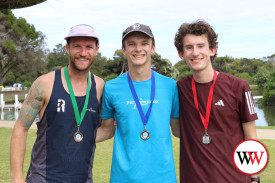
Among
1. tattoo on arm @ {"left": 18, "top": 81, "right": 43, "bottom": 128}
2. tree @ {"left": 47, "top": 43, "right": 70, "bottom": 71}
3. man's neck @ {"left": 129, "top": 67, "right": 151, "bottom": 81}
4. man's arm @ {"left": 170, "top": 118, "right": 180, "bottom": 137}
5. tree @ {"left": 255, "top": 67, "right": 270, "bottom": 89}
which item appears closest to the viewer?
tattoo on arm @ {"left": 18, "top": 81, "right": 43, "bottom": 128}

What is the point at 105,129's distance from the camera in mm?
3787

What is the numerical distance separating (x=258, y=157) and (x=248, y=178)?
230mm

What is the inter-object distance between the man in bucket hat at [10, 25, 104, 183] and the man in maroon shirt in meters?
1.00

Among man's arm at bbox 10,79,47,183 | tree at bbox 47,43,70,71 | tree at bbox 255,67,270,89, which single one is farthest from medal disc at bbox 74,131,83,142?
tree at bbox 47,43,70,71

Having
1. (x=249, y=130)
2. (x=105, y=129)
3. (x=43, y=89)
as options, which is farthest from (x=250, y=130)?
(x=43, y=89)

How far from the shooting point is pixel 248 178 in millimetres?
3258

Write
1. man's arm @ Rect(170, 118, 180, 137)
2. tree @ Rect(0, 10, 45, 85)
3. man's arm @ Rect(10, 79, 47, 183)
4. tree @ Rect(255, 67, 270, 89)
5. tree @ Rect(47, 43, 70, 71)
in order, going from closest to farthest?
man's arm @ Rect(10, 79, 47, 183) → man's arm @ Rect(170, 118, 180, 137) → tree @ Rect(0, 10, 45, 85) → tree @ Rect(255, 67, 270, 89) → tree @ Rect(47, 43, 70, 71)

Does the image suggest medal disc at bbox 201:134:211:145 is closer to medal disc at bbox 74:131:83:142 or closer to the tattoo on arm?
medal disc at bbox 74:131:83:142

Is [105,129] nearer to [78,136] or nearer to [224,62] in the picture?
[78,136]

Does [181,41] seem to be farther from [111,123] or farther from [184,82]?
[111,123]

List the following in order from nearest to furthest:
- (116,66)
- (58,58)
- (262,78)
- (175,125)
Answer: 1. (175,125)
2. (116,66)
3. (262,78)
4. (58,58)

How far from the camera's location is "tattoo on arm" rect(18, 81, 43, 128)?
3.29m

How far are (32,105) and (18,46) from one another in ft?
133

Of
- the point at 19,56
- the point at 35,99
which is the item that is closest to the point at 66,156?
the point at 35,99
